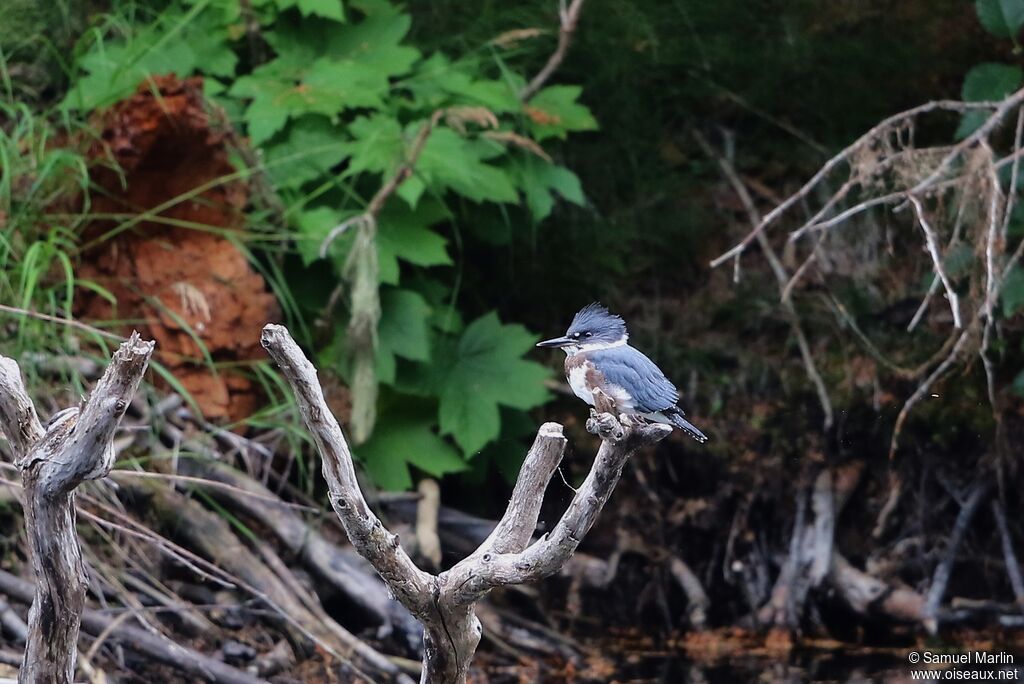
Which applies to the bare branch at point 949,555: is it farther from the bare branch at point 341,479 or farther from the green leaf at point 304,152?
the bare branch at point 341,479

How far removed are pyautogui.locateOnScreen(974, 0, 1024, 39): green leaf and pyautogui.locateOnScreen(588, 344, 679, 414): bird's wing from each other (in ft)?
6.71

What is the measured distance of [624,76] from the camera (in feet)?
16.3

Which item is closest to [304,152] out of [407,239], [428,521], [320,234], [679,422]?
[320,234]

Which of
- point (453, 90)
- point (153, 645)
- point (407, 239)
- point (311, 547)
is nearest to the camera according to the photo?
point (153, 645)

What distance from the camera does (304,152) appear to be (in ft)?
13.5

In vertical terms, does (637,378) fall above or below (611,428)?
below

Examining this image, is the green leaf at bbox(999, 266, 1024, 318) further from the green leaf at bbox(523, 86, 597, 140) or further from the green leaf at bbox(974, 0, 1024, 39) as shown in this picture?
the green leaf at bbox(523, 86, 597, 140)

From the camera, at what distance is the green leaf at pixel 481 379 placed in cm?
405

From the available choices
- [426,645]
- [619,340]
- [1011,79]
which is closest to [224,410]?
[619,340]

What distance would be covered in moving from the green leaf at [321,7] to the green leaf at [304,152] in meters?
0.34

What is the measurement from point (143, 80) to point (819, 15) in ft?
9.22

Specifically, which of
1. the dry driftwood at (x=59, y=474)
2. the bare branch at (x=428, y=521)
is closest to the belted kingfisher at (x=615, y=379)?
the dry driftwood at (x=59, y=474)

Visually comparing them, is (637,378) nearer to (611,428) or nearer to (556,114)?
(611,428)

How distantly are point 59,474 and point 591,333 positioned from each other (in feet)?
3.58
